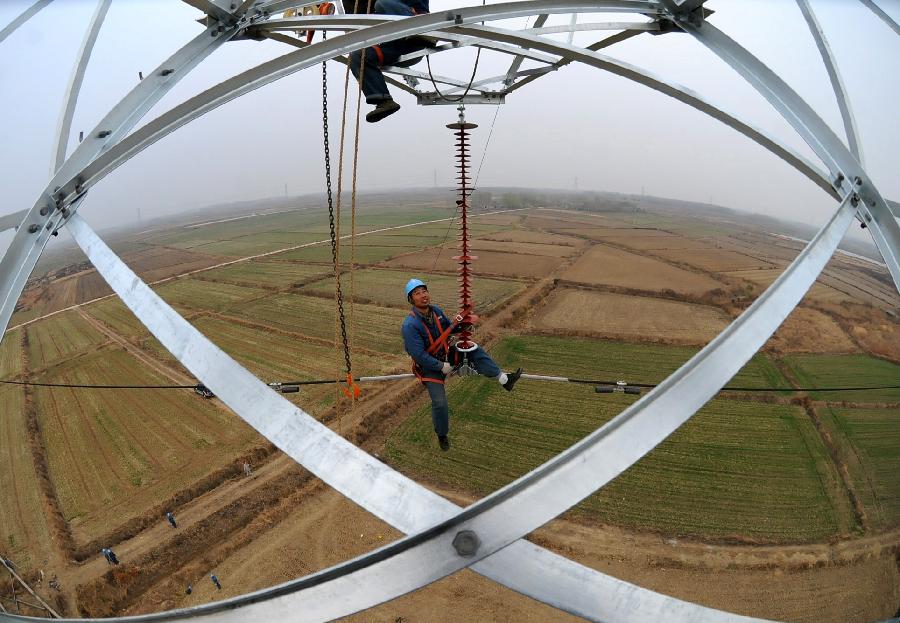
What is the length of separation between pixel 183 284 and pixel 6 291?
41.9 meters

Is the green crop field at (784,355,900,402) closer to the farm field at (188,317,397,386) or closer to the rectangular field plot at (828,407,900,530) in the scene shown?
the rectangular field plot at (828,407,900,530)

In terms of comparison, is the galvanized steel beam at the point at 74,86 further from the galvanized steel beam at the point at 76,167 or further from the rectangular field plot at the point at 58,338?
the rectangular field plot at the point at 58,338

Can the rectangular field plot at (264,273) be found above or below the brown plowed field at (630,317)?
above

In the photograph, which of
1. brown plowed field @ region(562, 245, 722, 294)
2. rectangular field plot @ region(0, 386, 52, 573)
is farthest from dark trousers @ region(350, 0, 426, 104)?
brown plowed field @ region(562, 245, 722, 294)

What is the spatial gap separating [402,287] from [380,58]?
95.0 ft

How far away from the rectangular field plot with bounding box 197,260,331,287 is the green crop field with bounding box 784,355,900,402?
34.4m

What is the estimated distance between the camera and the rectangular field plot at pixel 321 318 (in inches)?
982

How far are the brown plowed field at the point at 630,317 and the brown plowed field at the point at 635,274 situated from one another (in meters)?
3.54

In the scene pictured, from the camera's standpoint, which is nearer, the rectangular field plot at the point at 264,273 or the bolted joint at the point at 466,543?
the bolted joint at the point at 466,543

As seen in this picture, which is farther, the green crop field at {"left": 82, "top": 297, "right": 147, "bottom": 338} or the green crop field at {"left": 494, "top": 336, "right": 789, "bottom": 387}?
the green crop field at {"left": 82, "top": 297, "right": 147, "bottom": 338}

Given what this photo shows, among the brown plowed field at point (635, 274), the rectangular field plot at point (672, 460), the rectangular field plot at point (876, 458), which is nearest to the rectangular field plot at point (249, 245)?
the brown plowed field at point (635, 274)

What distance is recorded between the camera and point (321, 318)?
2864 cm

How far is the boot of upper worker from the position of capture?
18.7 ft

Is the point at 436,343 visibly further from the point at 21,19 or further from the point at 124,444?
the point at 124,444
